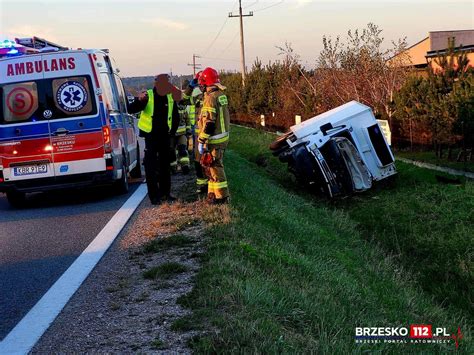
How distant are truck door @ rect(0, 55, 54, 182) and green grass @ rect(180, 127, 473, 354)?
316 centimetres

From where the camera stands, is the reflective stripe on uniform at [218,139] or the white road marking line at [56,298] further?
the reflective stripe on uniform at [218,139]

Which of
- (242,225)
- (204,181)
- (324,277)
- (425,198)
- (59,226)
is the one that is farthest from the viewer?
(425,198)

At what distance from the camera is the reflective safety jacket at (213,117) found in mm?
7590

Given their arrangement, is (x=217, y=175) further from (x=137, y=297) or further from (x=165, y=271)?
(x=137, y=297)

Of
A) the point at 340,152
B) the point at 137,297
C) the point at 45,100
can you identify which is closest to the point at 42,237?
the point at 45,100

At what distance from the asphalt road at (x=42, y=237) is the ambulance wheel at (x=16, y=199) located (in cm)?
12

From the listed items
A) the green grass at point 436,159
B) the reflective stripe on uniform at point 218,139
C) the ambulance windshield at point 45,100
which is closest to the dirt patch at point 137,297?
the reflective stripe on uniform at point 218,139

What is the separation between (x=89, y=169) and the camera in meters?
9.01

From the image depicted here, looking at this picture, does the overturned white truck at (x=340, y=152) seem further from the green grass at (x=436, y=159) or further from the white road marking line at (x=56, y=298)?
the white road marking line at (x=56, y=298)

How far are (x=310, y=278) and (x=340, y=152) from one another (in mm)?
6947

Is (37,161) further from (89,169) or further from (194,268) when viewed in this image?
(194,268)

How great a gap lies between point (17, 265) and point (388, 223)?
6.81m

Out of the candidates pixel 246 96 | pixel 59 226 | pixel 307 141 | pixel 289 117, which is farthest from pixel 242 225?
pixel 246 96

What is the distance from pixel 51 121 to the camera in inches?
351
